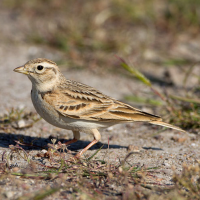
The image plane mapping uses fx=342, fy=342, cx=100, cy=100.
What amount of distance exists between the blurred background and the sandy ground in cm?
51

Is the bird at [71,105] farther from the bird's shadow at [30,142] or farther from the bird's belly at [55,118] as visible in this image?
the bird's shadow at [30,142]

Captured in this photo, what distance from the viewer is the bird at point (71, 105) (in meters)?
5.03

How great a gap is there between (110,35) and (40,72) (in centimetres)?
528

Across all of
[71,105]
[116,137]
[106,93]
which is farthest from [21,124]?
[106,93]

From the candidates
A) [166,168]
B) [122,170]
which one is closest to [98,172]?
[122,170]

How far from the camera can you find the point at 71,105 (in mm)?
5113

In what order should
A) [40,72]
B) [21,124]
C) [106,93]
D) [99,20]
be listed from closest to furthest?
[40,72] → [21,124] → [106,93] → [99,20]

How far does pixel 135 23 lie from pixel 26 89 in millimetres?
4878

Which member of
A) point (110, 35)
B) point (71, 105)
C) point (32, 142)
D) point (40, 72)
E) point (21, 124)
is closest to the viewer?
point (71, 105)

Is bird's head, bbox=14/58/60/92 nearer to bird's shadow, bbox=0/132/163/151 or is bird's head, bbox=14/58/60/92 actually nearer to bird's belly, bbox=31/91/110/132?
bird's belly, bbox=31/91/110/132

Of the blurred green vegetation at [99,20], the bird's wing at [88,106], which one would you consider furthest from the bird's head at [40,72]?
the blurred green vegetation at [99,20]

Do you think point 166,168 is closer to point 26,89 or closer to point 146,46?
point 26,89

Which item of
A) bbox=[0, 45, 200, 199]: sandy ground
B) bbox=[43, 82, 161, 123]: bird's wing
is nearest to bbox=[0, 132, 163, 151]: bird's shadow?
bbox=[0, 45, 200, 199]: sandy ground

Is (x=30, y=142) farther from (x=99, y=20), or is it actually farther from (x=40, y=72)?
(x=99, y=20)
